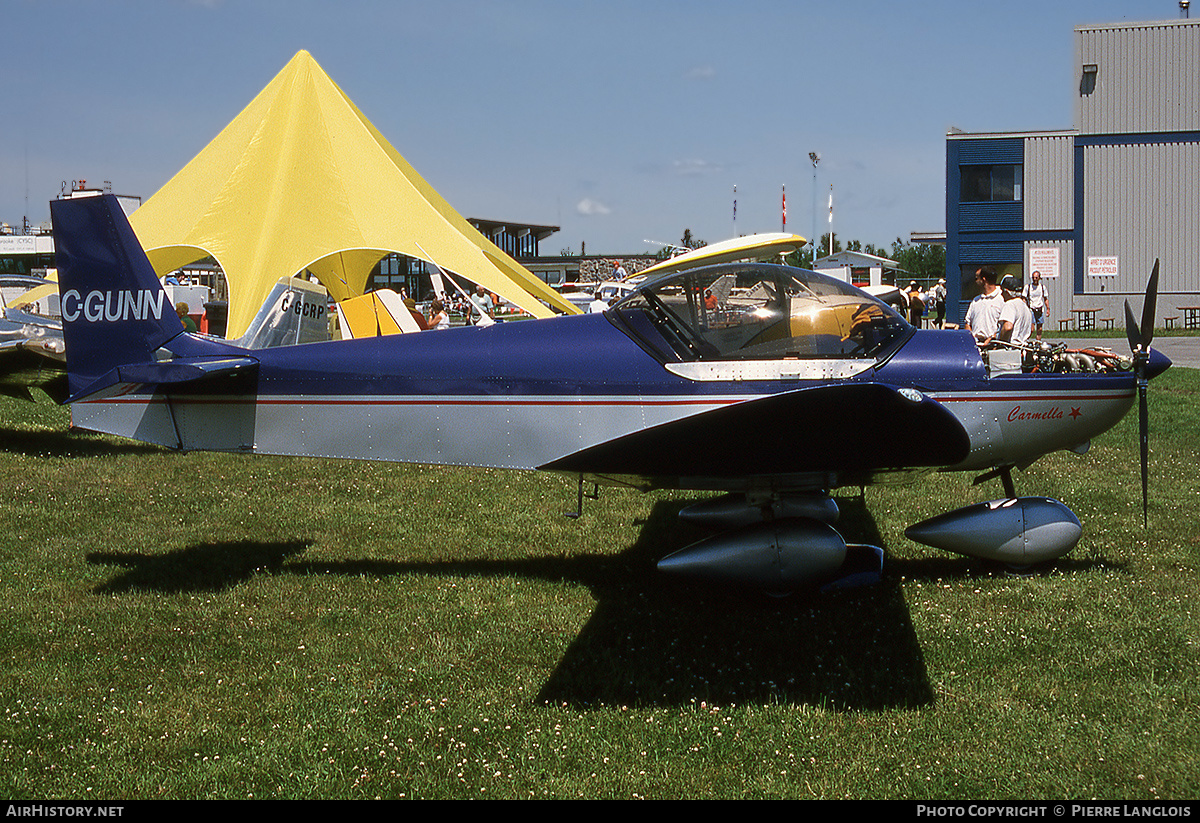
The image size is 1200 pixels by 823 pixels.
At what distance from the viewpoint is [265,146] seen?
13.8 m

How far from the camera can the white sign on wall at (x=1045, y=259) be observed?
31797 millimetres

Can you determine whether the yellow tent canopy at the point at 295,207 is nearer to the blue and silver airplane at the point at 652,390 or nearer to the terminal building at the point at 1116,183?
the blue and silver airplane at the point at 652,390

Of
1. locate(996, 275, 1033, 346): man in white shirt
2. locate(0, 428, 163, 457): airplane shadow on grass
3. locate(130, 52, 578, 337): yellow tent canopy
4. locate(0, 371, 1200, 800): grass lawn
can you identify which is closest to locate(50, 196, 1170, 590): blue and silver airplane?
locate(0, 371, 1200, 800): grass lawn

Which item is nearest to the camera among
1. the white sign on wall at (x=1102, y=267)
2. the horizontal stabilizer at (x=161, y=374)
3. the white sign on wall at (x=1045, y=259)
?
the horizontal stabilizer at (x=161, y=374)

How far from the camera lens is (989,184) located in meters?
32.8

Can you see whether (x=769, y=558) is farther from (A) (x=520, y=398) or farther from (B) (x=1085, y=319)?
(B) (x=1085, y=319)

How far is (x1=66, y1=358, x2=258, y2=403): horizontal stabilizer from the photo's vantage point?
18.7 ft

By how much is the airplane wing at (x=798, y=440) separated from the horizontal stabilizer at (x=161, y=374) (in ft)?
7.50

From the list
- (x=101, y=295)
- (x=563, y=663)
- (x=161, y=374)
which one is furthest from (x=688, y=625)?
(x=101, y=295)

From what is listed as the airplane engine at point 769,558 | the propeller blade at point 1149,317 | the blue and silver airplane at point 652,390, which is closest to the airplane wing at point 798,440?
the blue and silver airplane at point 652,390

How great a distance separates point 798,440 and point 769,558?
3.40ft

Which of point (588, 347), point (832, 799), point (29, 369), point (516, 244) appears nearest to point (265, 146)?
point (29, 369)

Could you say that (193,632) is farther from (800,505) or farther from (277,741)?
(800,505)

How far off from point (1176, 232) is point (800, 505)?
3163 centimetres
